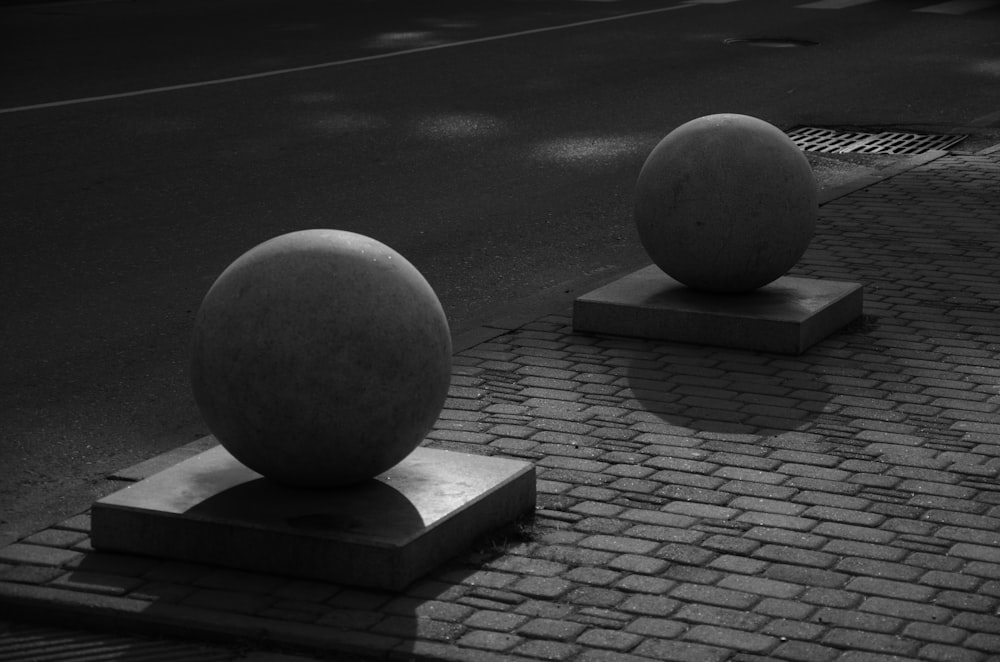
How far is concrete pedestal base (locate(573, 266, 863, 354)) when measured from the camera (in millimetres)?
8461

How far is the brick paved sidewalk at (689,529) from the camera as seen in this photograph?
17.1 feet

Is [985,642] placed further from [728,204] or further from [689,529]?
[728,204]

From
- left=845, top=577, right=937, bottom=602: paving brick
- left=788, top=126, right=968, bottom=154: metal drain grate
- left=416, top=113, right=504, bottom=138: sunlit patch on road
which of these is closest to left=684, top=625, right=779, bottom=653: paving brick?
left=845, top=577, right=937, bottom=602: paving brick

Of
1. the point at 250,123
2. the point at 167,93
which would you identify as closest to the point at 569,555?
the point at 250,123

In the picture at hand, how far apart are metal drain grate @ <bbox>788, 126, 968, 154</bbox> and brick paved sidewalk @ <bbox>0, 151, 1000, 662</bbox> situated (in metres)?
5.74

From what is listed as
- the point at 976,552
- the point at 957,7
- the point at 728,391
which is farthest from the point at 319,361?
the point at 957,7

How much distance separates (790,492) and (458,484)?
1381 mm

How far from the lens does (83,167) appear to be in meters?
13.5

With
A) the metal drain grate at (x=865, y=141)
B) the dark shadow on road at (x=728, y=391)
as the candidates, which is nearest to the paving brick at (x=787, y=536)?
the dark shadow on road at (x=728, y=391)

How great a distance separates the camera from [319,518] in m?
5.71

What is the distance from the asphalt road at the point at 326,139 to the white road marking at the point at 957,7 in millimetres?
267

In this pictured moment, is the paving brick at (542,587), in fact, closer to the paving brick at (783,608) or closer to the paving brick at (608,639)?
the paving brick at (608,639)

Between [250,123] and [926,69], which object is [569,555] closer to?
[250,123]

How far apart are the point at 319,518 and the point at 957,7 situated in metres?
24.1
